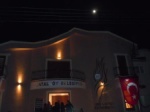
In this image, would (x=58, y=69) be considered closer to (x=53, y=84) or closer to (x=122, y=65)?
(x=53, y=84)

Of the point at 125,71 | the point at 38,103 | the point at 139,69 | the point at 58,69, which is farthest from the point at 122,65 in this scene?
the point at 38,103

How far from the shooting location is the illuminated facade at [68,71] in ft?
57.4

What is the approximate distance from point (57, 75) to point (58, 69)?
627 millimetres

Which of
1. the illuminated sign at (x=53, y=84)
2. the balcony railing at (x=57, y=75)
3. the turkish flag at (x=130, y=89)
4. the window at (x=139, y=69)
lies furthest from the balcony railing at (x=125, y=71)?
the illuminated sign at (x=53, y=84)

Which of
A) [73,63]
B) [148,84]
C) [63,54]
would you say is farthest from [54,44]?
[148,84]

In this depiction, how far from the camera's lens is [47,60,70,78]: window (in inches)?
738

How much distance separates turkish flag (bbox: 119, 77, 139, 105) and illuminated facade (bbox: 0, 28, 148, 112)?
51 centimetres

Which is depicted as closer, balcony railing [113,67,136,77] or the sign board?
the sign board

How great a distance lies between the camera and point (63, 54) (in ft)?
65.0

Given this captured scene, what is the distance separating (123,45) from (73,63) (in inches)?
238

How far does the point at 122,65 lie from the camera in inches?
818

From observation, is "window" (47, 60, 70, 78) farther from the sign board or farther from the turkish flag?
the turkish flag

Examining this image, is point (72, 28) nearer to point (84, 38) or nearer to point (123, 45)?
point (84, 38)

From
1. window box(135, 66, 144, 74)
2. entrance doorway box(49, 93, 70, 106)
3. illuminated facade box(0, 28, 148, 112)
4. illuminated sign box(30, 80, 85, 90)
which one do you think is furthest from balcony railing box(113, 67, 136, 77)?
entrance doorway box(49, 93, 70, 106)
